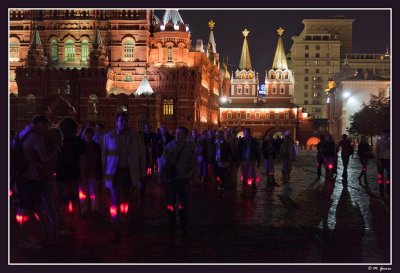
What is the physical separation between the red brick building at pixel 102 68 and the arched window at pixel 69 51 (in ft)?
0.33

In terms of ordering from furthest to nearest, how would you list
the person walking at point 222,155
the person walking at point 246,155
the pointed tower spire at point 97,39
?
the pointed tower spire at point 97,39, the person walking at point 222,155, the person walking at point 246,155

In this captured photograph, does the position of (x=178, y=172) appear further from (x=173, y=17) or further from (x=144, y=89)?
(x=173, y=17)

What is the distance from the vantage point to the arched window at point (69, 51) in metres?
55.2

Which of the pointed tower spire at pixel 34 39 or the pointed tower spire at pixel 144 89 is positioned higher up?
the pointed tower spire at pixel 34 39

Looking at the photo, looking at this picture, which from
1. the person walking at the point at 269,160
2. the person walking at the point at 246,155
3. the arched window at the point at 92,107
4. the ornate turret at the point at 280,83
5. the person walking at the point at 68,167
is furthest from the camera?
the ornate turret at the point at 280,83

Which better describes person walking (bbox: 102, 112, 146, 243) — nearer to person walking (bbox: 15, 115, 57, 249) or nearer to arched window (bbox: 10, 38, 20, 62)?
person walking (bbox: 15, 115, 57, 249)

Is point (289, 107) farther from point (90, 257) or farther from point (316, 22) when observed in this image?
point (90, 257)

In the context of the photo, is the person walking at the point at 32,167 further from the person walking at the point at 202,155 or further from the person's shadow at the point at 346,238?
the person walking at the point at 202,155

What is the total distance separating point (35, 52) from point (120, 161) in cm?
4809

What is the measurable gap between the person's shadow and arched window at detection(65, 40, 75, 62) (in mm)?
46406

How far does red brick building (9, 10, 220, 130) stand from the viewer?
174 ft

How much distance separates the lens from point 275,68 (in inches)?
3159

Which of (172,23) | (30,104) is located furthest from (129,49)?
(30,104)

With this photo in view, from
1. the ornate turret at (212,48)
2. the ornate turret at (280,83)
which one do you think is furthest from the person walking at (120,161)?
the ornate turret at (280,83)
